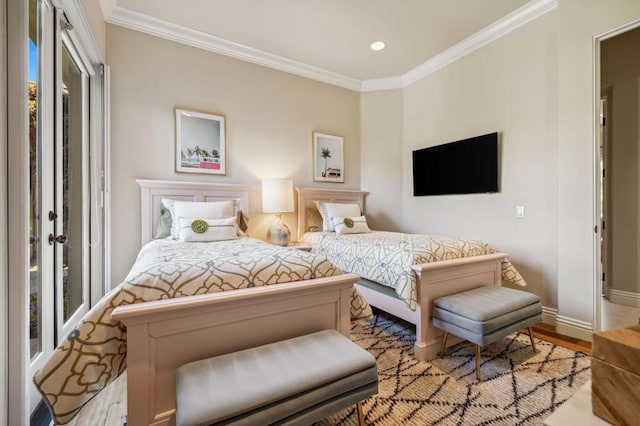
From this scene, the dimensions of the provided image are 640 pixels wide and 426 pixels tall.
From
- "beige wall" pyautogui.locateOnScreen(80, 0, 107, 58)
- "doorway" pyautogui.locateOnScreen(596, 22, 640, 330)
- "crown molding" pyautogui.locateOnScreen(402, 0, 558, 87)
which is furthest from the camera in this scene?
"doorway" pyautogui.locateOnScreen(596, 22, 640, 330)

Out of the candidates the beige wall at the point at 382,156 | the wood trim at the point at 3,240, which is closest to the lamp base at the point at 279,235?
the beige wall at the point at 382,156

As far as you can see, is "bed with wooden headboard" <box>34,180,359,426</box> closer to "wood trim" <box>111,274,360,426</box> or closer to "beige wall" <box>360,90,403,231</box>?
"wood trim" <box>111,274,360,426</box>

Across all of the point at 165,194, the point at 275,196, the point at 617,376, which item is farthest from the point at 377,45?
the point at 617,376

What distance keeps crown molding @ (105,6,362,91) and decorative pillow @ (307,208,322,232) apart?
1.85m

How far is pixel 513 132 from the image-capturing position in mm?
2859

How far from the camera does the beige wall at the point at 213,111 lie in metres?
2.74

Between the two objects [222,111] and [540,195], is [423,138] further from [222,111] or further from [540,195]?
[222,111]

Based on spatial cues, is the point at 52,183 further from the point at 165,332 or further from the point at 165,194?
the point at 165,332

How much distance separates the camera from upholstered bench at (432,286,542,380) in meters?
1.69

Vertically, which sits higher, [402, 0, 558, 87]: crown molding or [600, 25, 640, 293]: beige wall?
[402, 0, 558, 87]: crown molding

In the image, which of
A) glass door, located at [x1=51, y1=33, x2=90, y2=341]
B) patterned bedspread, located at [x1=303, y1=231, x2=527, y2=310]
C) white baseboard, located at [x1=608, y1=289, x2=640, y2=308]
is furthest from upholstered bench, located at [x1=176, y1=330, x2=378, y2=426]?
white baseboard, located at [x1=608, y1=289, x2=640, y2=308]

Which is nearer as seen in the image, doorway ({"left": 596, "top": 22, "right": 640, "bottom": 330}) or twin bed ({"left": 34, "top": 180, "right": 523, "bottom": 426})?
twin bed ({"left": 34, "top": 180, "right": 523, "bottom": 426})

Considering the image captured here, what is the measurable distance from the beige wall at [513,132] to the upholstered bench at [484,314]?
3.14ft

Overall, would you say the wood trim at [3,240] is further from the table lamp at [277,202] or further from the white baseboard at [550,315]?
the white baseboard at [550,315]
